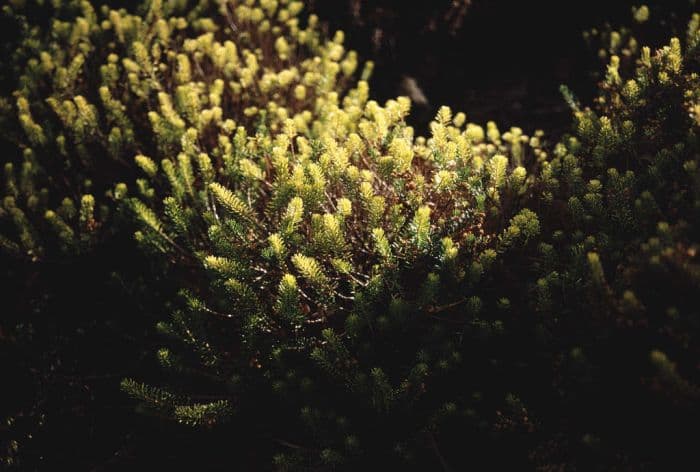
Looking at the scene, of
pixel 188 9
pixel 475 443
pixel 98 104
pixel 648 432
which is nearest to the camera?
pixel 648 432

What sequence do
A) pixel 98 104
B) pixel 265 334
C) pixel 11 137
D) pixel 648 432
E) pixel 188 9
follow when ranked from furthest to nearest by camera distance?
pixel 188 9, pixel 98 104, pixel 11 137, pixel 265 334, pixel 648 432

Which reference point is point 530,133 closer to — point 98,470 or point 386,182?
point 386,182

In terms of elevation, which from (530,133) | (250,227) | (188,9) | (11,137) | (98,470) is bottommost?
(98,470)

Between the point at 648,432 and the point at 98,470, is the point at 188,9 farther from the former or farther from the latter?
the point at 648,432

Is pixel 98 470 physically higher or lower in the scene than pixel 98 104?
lower

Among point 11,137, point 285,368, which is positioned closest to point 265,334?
point 285,368

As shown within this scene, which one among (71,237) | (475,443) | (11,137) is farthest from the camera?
(11,137)

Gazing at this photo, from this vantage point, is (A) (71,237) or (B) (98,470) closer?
(B) (98,470)

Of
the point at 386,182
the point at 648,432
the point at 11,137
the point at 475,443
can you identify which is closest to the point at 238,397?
the point at 475,443

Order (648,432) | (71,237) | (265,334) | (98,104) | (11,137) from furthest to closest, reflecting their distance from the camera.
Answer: (98,104)
(11,137)
(71,237)
(265,334)
(648,432)
